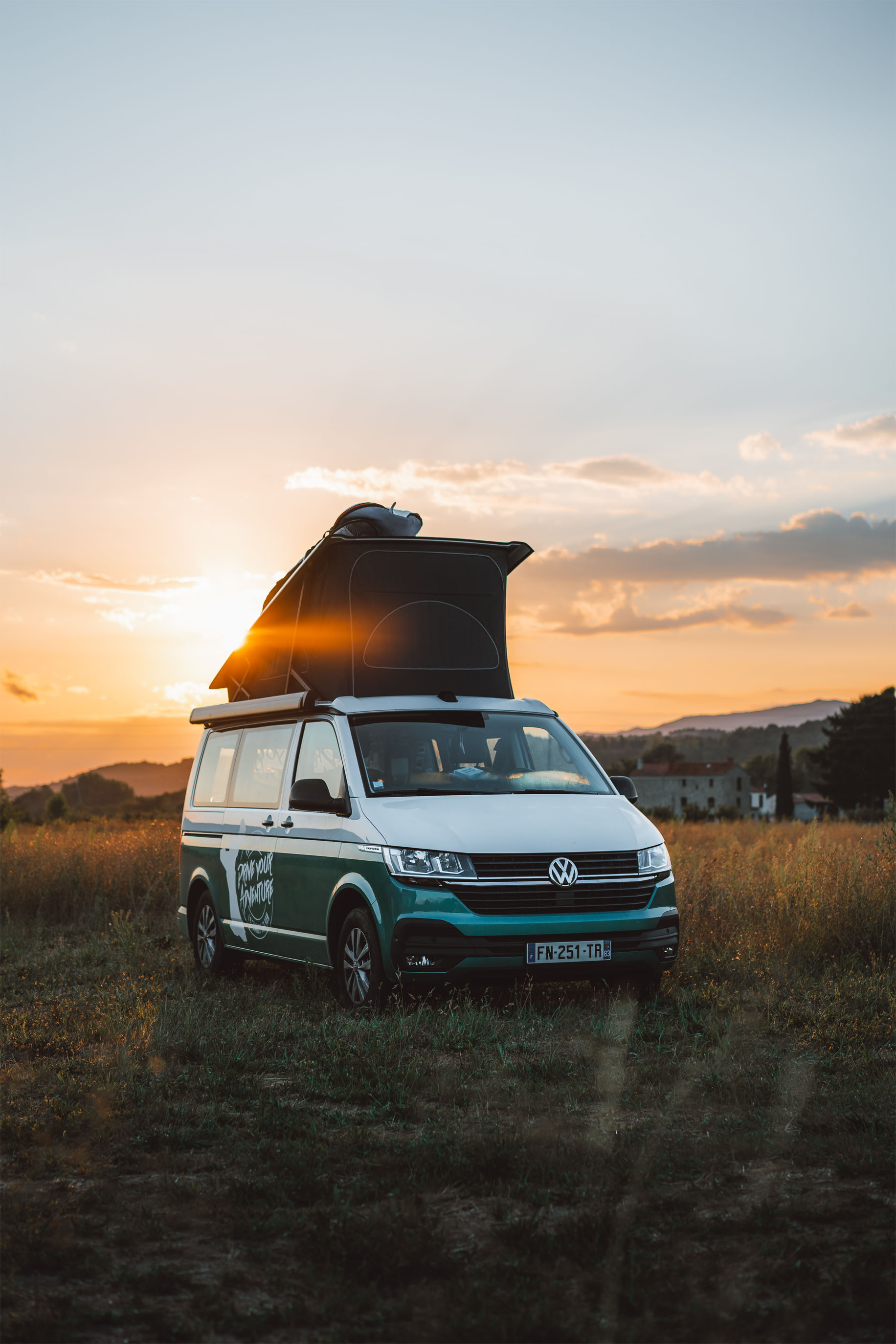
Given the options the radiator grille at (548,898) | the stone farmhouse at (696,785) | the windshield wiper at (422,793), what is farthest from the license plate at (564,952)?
the stone farmhouse at (696,785)

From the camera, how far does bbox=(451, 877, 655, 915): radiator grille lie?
7914 mm

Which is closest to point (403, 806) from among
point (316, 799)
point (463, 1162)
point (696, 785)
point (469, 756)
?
point (316, 799)

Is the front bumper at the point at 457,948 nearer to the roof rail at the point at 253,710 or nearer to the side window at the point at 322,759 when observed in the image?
the side window at the point at 322,759

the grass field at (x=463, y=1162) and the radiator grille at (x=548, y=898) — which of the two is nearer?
the grass field at (x=463, y=1162)

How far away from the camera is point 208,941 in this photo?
1164 centimetres

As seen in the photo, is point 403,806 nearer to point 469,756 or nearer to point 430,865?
point 430,865

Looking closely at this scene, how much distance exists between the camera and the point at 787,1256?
12.9 feet

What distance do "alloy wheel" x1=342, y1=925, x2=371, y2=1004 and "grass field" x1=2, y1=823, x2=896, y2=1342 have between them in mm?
264

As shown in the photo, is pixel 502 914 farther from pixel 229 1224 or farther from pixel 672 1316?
pixel 672 1316

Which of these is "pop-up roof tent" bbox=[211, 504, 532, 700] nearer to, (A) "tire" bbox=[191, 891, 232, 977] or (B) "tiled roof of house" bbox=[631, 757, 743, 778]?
(A) "tire" bbox=[191, 891, 232, 977]

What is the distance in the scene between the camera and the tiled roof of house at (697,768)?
114312mm

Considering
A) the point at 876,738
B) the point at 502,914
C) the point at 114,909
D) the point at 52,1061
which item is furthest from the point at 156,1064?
the point at 876,738

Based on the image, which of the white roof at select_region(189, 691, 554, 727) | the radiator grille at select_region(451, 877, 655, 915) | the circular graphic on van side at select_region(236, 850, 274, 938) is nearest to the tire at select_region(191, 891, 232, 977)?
the circular graphic on van side at select_region(236, 850, 274, 938)

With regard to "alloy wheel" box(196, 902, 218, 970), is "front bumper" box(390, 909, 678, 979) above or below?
above
